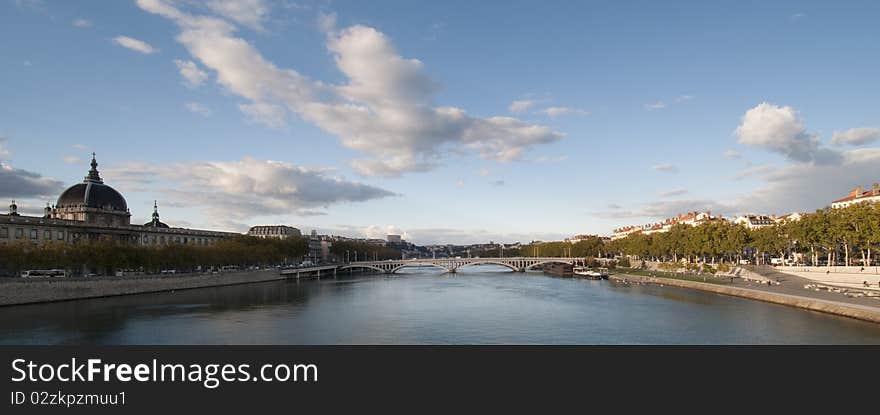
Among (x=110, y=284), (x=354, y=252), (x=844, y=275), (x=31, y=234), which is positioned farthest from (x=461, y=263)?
(x=844, y=275)

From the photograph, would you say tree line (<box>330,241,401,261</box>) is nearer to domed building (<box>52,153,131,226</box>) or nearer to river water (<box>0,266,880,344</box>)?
domed building (<box>52,153,131,226</box>)

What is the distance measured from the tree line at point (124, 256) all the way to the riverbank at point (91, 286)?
351 centimetres

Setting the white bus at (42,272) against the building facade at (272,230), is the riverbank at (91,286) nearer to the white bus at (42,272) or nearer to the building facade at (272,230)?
the white bus at (42,272)

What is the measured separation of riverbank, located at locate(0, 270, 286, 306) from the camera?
4625 cm

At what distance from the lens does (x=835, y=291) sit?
43875 millimetres

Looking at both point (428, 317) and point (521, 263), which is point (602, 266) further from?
point (428, 317)

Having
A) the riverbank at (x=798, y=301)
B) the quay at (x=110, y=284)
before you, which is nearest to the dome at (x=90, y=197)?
the quay at (x=110, y=284)

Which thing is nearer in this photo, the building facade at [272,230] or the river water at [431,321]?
the river water at [431,321]

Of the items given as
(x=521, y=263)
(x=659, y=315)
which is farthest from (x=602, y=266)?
(x=659, y=315)

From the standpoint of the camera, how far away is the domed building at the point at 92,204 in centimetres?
8081
